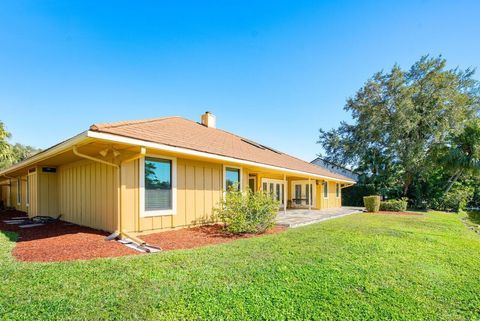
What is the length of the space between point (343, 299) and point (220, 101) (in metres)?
14.9

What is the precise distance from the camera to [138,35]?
11.0 meters

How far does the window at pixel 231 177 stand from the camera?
33.3 feet

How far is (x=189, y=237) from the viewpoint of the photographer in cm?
699

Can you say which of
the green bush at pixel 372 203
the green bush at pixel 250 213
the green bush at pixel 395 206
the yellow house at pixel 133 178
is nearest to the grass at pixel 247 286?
the green bush at pixel 250 213

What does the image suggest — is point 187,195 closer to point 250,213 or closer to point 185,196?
point 185,196

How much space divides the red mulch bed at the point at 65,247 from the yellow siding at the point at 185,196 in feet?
3.05

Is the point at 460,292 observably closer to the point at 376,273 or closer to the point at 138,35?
the point at 376,273

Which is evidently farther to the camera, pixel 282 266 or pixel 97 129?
pixel 97 129

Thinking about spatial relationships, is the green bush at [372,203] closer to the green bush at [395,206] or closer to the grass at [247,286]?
the green bush at [395,206]

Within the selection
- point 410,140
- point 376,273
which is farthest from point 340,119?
point 376,273

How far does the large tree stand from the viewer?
24797 mm

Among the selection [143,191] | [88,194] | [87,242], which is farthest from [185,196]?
[88,194]

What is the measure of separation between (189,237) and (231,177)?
12.8ft

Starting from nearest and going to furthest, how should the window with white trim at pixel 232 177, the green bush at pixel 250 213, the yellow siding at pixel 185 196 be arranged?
the yellow siding at pixel 185 196
the green bush at pixel 250 213
the window with white trim at pixel 232 177
